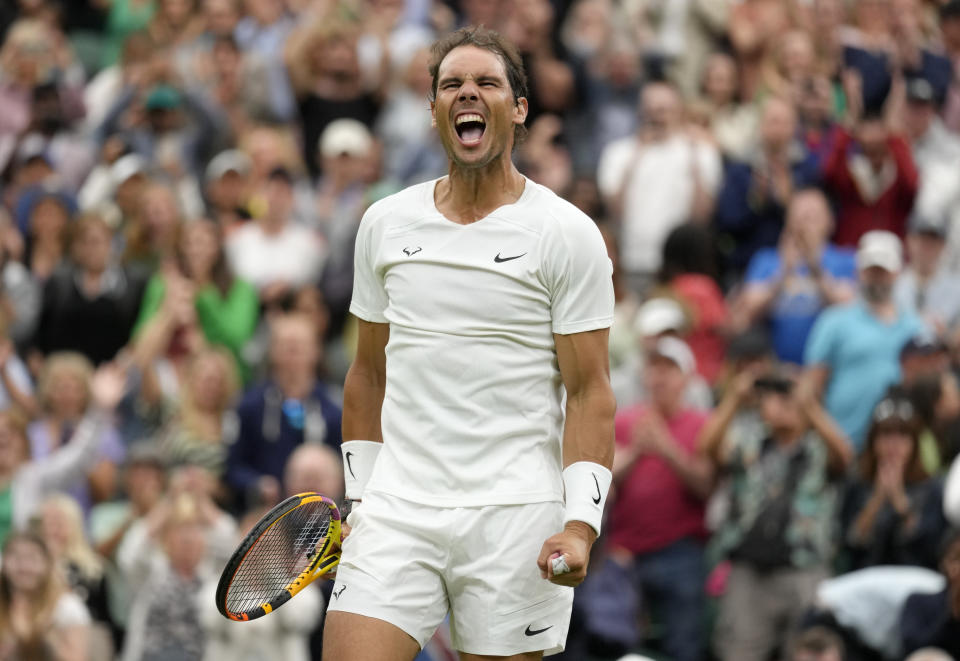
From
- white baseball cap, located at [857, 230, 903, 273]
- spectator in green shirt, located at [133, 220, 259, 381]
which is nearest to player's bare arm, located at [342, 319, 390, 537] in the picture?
white baseball cap, located at [857, 230, 903, 273]

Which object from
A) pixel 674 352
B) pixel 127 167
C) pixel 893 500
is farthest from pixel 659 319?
pixel 127 167

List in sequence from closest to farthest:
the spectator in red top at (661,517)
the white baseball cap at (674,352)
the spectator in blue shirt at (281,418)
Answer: the spectator in red top at (661,517) < the white baseball cap at (674,352) < the spectator in blue shirt at (281,418)

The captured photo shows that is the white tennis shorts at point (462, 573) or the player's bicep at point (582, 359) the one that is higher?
the player's bicep at point (582, 359)

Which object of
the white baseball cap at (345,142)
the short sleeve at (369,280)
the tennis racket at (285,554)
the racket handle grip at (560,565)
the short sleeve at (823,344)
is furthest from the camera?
the white baseball cap at (345,142)

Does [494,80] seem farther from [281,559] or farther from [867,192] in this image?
[867,192]

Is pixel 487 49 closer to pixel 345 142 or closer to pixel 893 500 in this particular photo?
pixel 893 500

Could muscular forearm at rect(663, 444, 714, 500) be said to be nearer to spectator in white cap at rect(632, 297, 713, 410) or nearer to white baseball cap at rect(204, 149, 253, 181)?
spectator in white cap at rect(632, 297, 713, 410)

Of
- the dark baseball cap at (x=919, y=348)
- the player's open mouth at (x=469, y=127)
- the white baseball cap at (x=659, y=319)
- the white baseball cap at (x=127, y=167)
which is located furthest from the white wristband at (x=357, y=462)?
the white baseball cap at (x=127, y=167)

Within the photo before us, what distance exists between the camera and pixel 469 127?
16.6 ft

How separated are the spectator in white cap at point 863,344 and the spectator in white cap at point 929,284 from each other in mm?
348

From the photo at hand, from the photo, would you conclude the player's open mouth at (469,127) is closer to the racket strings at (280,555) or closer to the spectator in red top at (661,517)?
the racket strings at (280,555)

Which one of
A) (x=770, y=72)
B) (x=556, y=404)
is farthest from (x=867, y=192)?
(x=556, y=404)

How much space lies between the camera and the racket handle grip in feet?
15.4

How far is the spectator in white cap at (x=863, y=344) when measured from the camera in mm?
Answer: 10344
